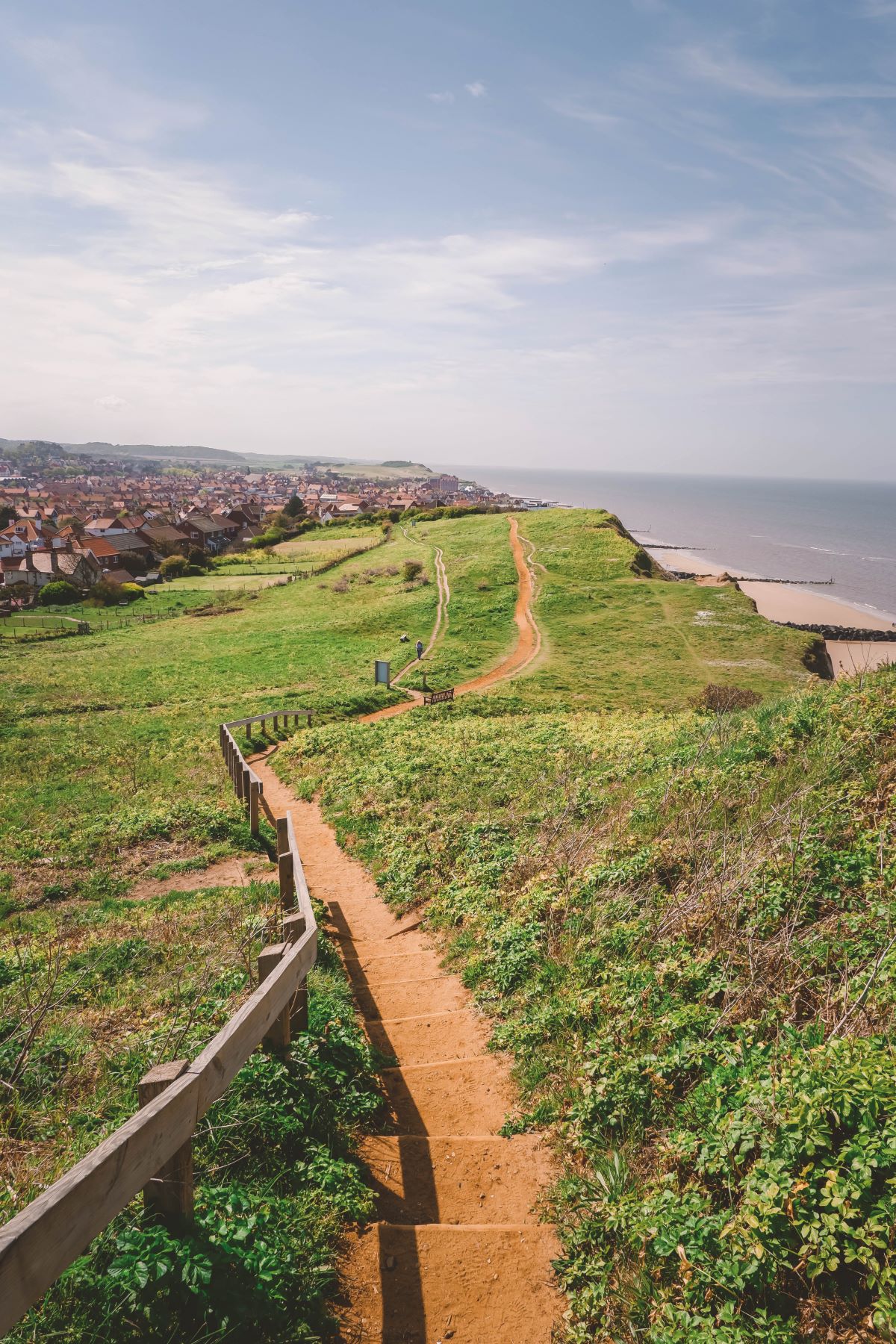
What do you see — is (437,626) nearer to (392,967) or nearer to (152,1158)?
(392,967)

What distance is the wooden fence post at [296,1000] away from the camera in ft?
20.5

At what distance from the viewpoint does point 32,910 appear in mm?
11492

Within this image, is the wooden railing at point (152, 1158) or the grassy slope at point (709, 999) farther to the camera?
the grassy slope at point (709, 999)

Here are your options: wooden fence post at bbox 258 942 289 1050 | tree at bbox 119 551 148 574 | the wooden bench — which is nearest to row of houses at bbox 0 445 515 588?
tree at bbox 119 551 148 574

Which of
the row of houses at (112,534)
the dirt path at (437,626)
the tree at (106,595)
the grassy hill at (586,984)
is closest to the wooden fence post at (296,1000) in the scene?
the grassy hill at (586,984)

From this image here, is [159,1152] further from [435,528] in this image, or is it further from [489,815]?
[435,528]

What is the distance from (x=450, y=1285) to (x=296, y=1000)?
2.48 metres

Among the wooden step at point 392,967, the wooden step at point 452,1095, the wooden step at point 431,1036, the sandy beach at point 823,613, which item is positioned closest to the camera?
the wooden step at point 452,1095

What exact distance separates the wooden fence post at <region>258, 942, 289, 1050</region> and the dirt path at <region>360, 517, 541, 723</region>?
19705mm

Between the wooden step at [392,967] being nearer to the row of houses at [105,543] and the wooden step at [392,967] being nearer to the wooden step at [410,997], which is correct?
the wooden step at [410,997]

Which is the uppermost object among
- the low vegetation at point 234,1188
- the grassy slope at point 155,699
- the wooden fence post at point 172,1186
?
the wooden fence post at point 172,1186

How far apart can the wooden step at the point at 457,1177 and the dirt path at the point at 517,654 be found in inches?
782

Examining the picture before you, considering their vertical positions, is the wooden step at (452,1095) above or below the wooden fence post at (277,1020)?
below

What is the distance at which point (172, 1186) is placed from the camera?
3725 mm
